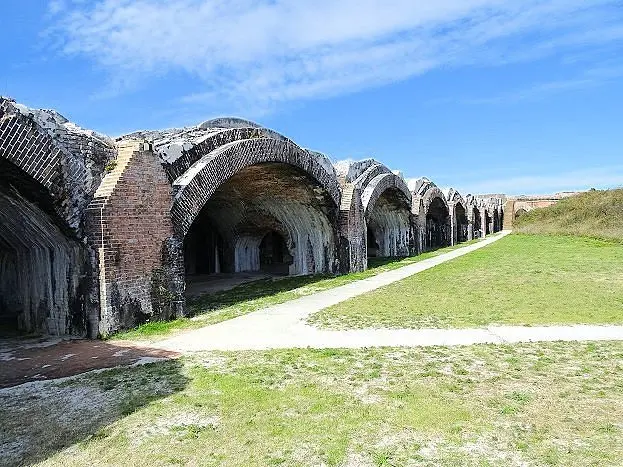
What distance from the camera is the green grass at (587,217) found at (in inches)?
1272

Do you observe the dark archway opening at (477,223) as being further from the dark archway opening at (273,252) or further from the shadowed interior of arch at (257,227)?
the shadowed interior of arch at (257,227)

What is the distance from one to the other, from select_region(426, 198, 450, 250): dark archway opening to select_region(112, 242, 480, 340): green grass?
15231mm

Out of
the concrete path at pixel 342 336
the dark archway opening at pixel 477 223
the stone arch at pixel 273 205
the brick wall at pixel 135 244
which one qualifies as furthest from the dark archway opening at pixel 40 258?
the dark archway opening at pixel 477 223

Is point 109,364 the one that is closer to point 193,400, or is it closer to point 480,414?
point 193,400

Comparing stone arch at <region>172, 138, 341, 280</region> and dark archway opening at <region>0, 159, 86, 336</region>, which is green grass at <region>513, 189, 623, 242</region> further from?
dark archway opening at <region>0, 159, 86, 336</region>

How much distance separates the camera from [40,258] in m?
8.57

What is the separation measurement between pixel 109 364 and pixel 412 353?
350cm

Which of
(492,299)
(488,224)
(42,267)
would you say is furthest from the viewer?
(488,224)

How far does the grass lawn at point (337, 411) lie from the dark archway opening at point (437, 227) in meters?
26.1

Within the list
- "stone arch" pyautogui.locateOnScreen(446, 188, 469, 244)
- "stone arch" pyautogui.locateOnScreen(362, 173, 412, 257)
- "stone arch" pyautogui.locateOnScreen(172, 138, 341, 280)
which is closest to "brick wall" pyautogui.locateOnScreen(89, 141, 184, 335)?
"stone arch" pyautogui.locateOnScreen(172, 138, 341, 280)

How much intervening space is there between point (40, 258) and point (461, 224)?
3220 cm

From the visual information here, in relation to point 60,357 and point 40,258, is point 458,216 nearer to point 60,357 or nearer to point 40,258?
point 40,258

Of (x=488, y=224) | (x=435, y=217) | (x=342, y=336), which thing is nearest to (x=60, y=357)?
(x=342, y=336)

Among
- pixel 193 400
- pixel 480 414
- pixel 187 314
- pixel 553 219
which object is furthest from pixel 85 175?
pixel 553 219
